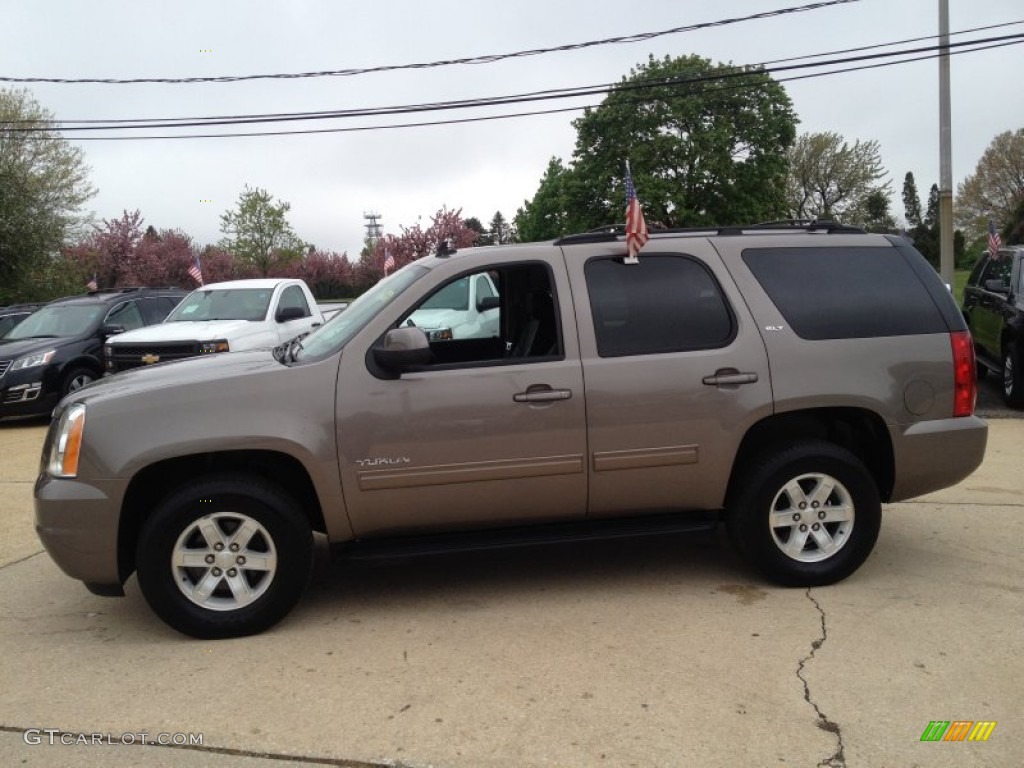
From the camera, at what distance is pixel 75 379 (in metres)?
11.6

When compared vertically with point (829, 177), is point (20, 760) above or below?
below

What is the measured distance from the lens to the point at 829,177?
61.8 metres

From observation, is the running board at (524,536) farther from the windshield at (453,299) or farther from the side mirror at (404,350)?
the windshield at (453,299)

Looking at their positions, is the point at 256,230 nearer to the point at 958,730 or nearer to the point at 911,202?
the point at 958,730

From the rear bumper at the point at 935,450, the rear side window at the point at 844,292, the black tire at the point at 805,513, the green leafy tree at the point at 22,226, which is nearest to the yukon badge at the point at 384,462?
the black tire at the point at 805,513

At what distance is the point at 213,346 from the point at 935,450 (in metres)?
8.07

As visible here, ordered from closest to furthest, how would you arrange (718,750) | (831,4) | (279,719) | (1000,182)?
(718,750), (279,719), (831,4), (1000,182)

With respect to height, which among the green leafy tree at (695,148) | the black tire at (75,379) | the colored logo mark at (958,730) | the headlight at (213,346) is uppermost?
the green leafy tree at (695,148)

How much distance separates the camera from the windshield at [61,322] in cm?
1204

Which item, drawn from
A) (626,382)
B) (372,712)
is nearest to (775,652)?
(626,382)

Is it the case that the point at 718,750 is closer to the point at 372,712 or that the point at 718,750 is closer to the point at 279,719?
the point at 372,712

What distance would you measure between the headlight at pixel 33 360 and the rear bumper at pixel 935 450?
421 inches

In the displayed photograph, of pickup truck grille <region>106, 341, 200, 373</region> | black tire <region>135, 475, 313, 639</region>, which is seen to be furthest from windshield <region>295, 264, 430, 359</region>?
pickup truck grille <region>106, 341, 200, 373</region>

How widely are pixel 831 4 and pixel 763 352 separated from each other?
1423 centimetres
